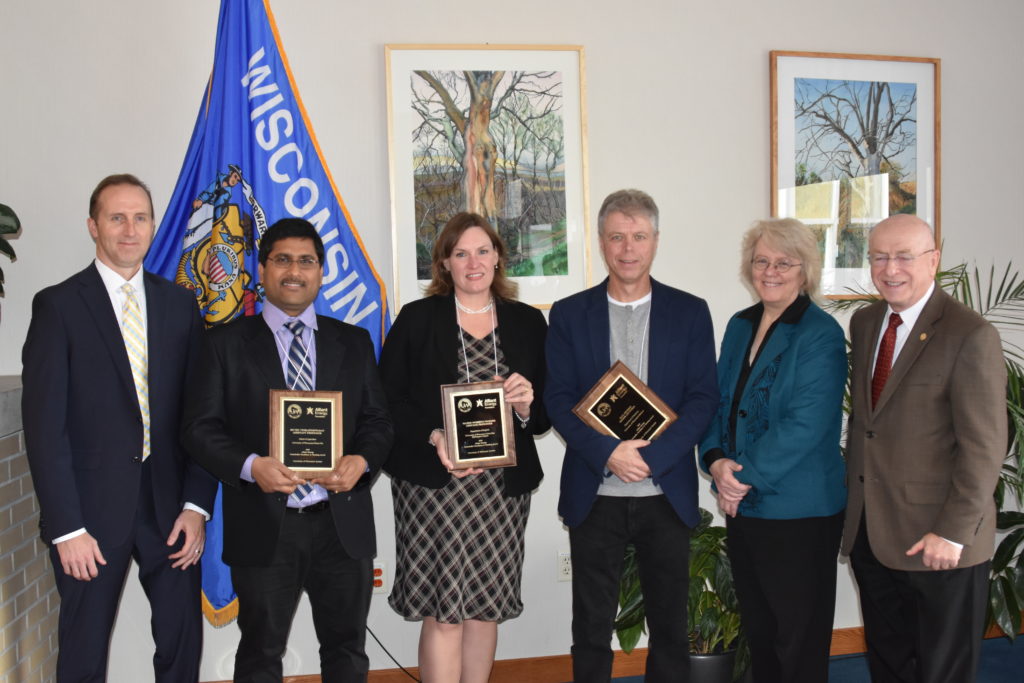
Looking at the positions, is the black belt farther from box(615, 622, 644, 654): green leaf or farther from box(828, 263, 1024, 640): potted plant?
box(828, 263, 1024, 640): potted plant

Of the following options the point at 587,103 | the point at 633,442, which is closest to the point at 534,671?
the point at 633,442

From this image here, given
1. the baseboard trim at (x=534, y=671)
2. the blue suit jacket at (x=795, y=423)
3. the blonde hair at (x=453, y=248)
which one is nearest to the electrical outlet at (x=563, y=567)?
the baseboard trim at (x=534, y=671)

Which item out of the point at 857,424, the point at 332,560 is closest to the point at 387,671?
the point at 332,560

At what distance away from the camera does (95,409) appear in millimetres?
2309

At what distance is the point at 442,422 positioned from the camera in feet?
8.61

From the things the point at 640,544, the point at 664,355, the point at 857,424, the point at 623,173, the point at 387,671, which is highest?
the point at 623,173

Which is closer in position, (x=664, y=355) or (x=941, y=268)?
(x=664, y=355)

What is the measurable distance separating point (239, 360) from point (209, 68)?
5.38 ft

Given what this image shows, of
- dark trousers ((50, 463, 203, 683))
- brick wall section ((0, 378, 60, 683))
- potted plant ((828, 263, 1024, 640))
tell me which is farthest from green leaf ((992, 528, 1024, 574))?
brick wall section ((0, 378, 60, 683))

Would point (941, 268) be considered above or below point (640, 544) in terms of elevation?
above

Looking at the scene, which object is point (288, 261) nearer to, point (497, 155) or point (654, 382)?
point (654, 382)

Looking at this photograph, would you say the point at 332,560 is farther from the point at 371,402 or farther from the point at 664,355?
the point at 664,355

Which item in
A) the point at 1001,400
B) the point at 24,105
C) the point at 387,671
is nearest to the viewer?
the point at 1001,400

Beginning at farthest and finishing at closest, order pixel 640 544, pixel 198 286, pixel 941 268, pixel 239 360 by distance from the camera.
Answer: pixel 941 268 < pixel 198 286 < pixel 640 544 < pixel 239 360
